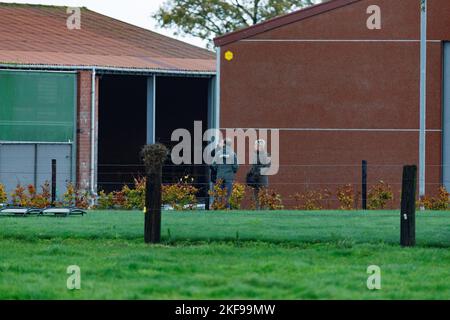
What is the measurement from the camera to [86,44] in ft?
140

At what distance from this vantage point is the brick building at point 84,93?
37062 millimetres

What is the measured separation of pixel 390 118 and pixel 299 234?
19374 mm

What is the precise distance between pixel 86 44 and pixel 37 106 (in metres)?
5.88

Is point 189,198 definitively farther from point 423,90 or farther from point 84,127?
point 84,127

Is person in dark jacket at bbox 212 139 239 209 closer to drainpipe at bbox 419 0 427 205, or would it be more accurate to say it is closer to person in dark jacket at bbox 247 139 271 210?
person in dark jacket at bbox 247 139 271 210

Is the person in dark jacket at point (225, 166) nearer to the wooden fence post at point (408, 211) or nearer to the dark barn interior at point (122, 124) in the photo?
the wooden fence post at point (408, 211)

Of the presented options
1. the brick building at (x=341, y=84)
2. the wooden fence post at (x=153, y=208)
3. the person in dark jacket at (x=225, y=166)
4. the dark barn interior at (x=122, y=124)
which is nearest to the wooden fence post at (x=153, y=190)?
the wooden fence post at (x=153, y=208)

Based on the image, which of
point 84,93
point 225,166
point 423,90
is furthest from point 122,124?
point 225,166

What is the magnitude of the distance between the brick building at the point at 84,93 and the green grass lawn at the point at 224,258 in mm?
15156

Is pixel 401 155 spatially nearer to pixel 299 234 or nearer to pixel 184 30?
pixel 299 234

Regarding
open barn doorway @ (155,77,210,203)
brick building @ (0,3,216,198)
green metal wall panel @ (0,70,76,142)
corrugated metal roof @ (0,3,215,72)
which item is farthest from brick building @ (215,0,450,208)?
open barn doorway @ (155,77,210,203)

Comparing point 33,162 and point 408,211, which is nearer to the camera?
point 408,211

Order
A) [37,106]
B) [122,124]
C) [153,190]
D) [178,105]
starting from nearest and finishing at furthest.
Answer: [153,190] → [37,106] → [178,105] → [122,124]

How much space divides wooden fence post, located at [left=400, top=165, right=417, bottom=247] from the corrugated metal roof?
2259cm
